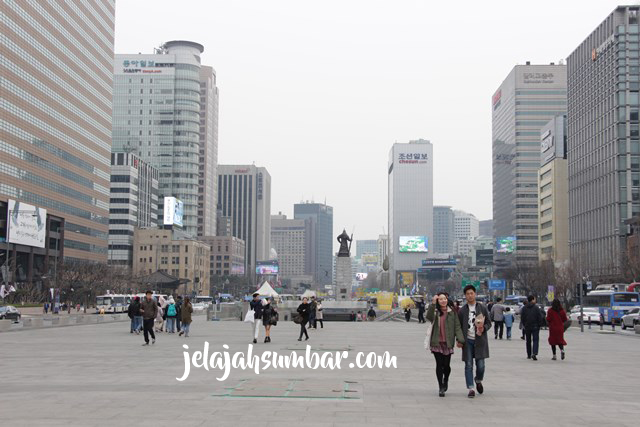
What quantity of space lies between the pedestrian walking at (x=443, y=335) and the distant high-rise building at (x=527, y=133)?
162633 mm

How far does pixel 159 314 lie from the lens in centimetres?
3475

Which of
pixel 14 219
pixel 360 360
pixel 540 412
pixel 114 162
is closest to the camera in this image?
pixel 540 412

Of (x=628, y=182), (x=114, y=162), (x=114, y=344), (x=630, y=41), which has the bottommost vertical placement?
(x=114, y=344)

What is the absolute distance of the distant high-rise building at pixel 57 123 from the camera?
9031 centimetres

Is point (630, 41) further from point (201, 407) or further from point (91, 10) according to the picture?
point (201, 407)

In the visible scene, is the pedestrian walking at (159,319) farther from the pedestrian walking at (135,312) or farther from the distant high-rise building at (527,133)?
the distant high-rise building at (527,133)

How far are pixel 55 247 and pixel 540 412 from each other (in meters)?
104

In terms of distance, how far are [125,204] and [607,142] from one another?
9835 centimetres

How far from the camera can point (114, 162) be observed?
162m

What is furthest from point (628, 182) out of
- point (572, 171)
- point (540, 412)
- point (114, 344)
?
point (540, 412)

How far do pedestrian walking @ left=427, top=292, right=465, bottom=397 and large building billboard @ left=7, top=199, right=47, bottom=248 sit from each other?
3077 inches

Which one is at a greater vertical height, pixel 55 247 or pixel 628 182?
pixel 628 182

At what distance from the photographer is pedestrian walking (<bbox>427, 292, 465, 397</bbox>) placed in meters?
13.1

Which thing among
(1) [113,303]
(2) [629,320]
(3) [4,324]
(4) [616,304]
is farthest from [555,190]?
(3) [4,324]
